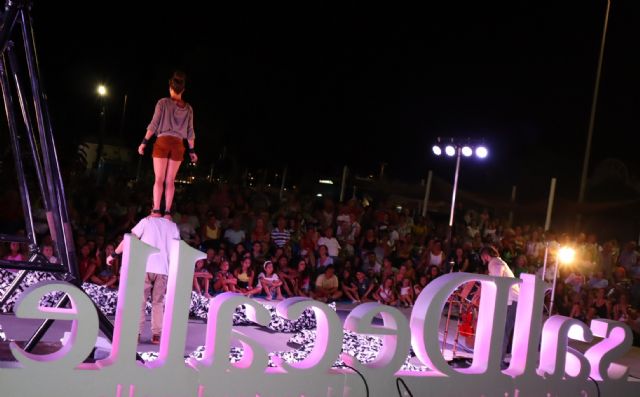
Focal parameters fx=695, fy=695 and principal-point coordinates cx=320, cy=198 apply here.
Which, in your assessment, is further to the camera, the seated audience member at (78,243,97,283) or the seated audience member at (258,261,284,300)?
the seated audience member at (258,261,284,300)

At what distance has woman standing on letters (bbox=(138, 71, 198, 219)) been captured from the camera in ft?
18.6

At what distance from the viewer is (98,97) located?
14367 mm

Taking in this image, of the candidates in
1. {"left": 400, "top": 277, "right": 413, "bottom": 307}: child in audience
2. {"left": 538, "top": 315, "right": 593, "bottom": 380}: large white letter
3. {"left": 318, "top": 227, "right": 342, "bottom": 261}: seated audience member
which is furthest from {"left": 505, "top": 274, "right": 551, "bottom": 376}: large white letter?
{"left": 318, "top": 227, "right": 342, "bottom": 261}: seated audience member

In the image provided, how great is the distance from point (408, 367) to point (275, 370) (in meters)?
2.24

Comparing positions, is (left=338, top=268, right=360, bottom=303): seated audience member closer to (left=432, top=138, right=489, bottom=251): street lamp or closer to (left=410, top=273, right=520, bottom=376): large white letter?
(left=432, top=138, right=489, bottom=251): street lamp

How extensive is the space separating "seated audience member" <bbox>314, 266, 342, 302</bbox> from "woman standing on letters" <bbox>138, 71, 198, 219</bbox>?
230 inches

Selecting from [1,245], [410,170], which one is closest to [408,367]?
[1,245]

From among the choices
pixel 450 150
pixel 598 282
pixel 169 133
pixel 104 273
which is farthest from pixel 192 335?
pixel 598 282

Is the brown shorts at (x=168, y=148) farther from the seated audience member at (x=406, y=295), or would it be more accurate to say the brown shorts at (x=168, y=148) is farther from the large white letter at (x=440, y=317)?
the seated audience member at (x=406, y=295)

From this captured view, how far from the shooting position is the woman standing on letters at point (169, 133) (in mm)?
5656

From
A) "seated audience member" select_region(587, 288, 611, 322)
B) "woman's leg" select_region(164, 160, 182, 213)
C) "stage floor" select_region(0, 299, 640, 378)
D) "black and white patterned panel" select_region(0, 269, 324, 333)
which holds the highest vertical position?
"woman's leg" select_region(164, 160, 182, 213)

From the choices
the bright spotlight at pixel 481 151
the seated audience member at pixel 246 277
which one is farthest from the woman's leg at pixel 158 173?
the bright spotlight at pixel 481 151

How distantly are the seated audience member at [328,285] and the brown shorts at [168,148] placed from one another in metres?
5.96

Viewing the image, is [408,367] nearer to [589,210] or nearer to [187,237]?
[187,237]
